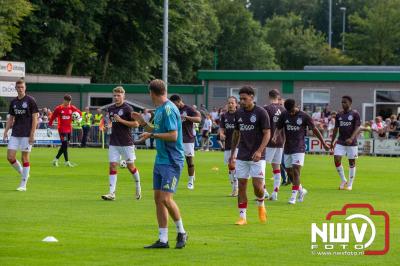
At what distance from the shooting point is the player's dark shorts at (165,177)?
42.9 feet

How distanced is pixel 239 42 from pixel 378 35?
56.9 feet

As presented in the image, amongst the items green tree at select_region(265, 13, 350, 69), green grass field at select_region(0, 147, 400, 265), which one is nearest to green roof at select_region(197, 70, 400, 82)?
green grass field at select_region(0, 147, 400, 265)

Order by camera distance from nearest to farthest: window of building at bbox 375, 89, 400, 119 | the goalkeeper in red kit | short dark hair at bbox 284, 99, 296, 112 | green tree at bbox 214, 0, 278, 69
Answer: short dark hair at bbox 284, 99, 296, 112, the goalkeeper in red kit, window of building at bbox 375, 89, 400, 119, green tree at bbox 214, 0, 278, 69

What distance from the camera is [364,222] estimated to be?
15867 millimetres

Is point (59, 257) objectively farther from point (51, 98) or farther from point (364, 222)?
point (51, 98)

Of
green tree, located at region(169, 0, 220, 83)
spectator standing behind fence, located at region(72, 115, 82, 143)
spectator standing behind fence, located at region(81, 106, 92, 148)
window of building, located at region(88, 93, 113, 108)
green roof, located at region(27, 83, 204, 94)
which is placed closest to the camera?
→ spectator standing behind fence, located at region(81, 106, 92, 148)

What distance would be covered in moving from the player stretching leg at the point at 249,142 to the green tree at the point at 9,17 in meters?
40.9

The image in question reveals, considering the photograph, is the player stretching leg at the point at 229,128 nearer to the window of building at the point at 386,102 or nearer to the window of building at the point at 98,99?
the window of building at the point at 386,102

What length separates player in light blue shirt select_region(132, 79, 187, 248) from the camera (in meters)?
13.0

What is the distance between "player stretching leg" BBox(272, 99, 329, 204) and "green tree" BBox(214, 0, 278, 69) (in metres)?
84.2

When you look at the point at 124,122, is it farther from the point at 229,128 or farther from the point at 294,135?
the point at 229,128

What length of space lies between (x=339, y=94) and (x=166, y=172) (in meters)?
42.7

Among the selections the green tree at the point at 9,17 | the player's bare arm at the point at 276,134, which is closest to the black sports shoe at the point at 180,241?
the player's bare arm at the point at 276,134

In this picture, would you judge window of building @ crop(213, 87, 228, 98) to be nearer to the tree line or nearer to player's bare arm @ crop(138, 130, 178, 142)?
the tree line
